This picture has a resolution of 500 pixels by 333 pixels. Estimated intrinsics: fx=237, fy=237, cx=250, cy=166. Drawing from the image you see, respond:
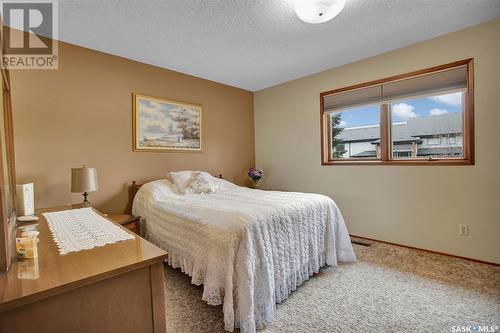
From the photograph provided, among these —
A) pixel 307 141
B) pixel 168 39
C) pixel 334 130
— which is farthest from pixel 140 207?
pixel 334 130

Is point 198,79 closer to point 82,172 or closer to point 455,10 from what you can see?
point 82,172

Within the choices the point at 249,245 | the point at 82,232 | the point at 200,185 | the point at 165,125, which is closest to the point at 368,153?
the point at 200,185

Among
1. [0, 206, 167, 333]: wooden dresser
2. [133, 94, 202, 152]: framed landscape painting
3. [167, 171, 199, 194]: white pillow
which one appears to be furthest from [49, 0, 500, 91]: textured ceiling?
[0, 206, 167, 333]: wooden dresser

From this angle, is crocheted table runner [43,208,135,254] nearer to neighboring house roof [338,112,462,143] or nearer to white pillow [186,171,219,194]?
white pillow [186,171,219,194]

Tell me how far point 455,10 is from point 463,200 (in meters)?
1.89

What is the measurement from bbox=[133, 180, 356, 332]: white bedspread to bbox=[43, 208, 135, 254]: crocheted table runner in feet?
2.19

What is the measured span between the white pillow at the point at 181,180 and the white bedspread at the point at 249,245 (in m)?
0.34

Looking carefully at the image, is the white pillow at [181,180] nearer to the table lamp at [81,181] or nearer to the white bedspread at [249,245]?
the white bedspread at [249,245]

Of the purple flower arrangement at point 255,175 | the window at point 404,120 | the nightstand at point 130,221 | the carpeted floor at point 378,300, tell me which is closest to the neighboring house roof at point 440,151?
the window at point 404,120

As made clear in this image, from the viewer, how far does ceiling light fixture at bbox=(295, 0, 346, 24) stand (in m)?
1.76

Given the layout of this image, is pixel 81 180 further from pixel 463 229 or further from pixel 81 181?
pixel 463 229

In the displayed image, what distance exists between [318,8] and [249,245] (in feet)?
6.01

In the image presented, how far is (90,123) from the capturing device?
109 inches

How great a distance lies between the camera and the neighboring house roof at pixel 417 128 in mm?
2709
